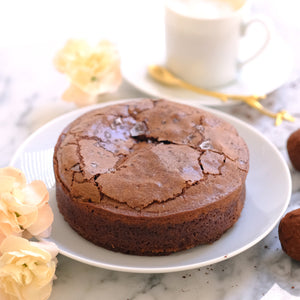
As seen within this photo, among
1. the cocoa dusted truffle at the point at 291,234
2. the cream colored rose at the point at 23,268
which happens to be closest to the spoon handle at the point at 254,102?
the cocoa dusted truffle at the point at 291,234

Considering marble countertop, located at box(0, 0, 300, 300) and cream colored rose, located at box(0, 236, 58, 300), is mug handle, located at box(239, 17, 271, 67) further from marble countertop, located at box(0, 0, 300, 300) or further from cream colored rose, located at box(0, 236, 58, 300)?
cream colored rose, located at box(0, 236, 58, 300)

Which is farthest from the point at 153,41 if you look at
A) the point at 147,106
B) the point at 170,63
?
the point at 147,106

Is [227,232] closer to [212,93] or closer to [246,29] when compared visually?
[212,93]

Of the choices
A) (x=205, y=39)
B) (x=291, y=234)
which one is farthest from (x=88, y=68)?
(x=291, y=234)

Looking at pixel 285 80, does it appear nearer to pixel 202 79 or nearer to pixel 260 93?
pixel 260 93

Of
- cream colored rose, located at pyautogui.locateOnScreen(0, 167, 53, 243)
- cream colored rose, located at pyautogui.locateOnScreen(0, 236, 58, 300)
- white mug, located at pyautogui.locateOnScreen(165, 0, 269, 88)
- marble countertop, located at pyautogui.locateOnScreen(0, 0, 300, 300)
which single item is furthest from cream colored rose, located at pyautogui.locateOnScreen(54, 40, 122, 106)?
cream colored rose, located at pyautogui.locateOnScreen(0, 236, 58, 300)

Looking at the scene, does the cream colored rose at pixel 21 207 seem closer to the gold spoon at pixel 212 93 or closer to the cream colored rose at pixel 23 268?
the cream colored rose at pixel 23 268
